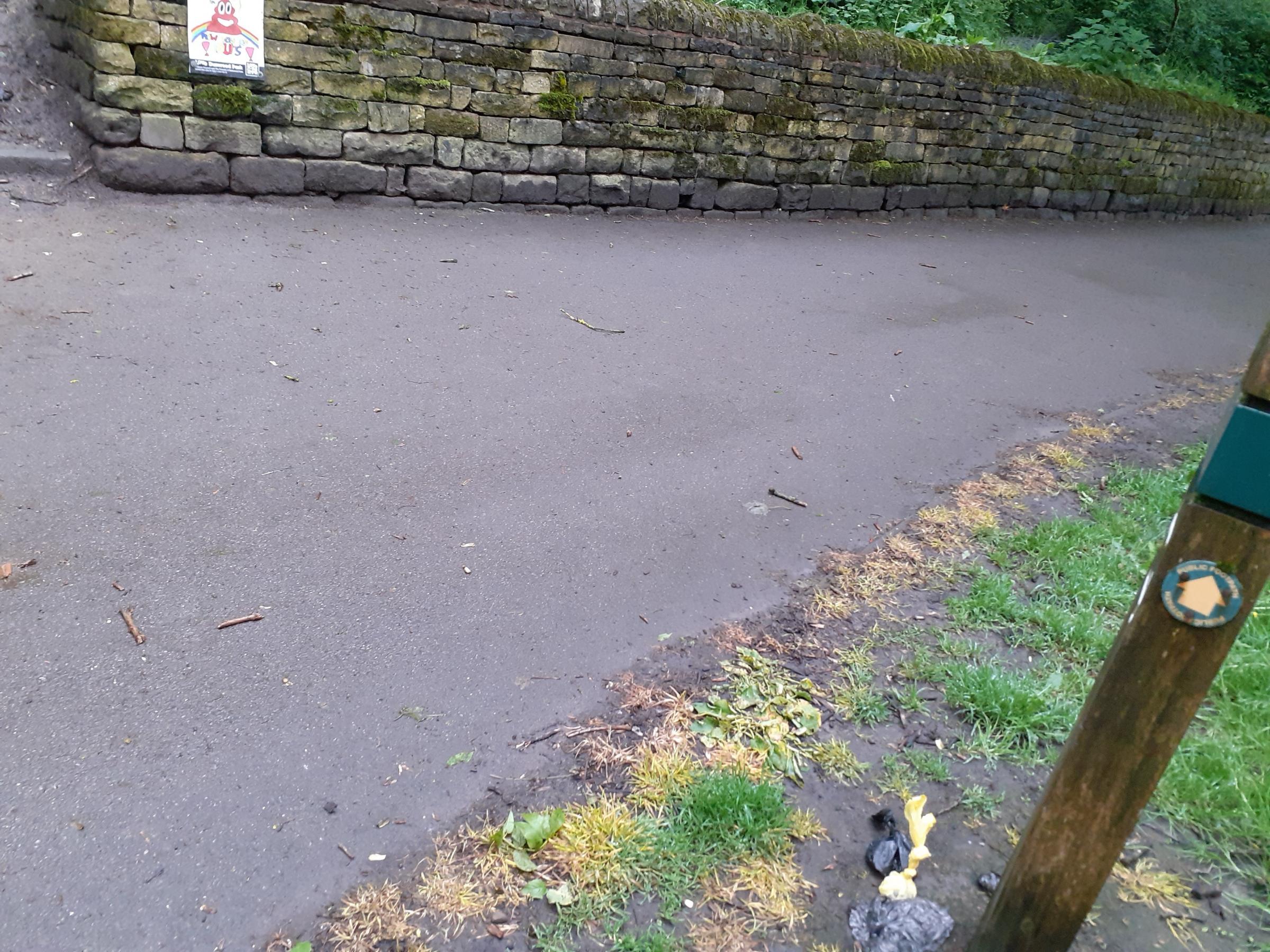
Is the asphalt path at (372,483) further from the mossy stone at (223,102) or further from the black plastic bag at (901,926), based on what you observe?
the black plastic bag at (901,926)

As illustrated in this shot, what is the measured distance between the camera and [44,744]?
2.57 m

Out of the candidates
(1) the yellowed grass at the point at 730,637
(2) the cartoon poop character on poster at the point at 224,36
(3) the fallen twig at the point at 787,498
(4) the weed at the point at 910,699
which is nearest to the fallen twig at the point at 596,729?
(1) the yellowed grass at the point at 730,637

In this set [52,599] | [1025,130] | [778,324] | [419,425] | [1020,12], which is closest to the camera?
[52,599]

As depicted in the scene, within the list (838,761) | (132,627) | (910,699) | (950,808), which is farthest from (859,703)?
(132,627)

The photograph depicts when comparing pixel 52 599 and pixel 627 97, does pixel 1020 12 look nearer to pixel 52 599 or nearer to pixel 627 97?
pixel 627 97

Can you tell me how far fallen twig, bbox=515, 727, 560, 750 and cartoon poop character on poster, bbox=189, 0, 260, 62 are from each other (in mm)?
6344

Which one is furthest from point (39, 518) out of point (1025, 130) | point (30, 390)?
point (1025, 130)

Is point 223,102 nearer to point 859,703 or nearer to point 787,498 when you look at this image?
point 787,498

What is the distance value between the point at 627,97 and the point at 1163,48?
1385 cm

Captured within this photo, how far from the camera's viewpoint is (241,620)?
3.15 meters

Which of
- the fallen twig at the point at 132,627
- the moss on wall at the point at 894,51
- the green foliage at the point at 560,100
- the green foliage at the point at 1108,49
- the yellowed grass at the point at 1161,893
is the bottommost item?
the fallen twig at the point at 132,627

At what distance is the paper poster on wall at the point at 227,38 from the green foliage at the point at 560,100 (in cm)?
250

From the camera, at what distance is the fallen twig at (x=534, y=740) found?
108 inches

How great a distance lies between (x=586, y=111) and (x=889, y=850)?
7.76 meters
